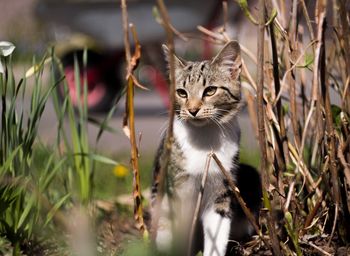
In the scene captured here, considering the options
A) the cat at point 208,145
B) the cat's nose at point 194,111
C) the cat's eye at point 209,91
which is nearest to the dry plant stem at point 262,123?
the cat at point 208,145

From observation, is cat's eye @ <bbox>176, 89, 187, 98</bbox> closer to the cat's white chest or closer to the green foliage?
the cat's white chest

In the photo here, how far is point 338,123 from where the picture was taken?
2760mm

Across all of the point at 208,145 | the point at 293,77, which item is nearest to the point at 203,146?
the point at 208,145

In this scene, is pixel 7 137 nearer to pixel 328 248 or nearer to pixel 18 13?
pixel 328 248

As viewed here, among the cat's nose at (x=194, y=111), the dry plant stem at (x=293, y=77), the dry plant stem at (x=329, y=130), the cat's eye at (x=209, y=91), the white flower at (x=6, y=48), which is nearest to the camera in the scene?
the white flower at (x=6, y=48)

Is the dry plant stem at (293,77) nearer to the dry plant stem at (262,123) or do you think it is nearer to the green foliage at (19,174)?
the dry plant stem at (262,123)

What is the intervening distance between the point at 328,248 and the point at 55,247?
3.15ft

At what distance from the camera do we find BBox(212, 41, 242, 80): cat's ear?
2.86 m

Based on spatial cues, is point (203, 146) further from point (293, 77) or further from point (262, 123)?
point (262, 123)

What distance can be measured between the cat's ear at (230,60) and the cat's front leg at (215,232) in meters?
0.51

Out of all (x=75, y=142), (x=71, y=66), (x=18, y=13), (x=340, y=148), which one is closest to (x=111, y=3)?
(x=71, y=66)

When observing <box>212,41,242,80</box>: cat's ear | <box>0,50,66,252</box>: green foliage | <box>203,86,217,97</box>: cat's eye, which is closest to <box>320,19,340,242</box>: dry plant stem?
<box>212,41,242,80</box>: cat's ear

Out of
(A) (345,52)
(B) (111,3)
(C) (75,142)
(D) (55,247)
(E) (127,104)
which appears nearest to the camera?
(E) (127,104)

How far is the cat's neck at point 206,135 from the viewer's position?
291 cm
